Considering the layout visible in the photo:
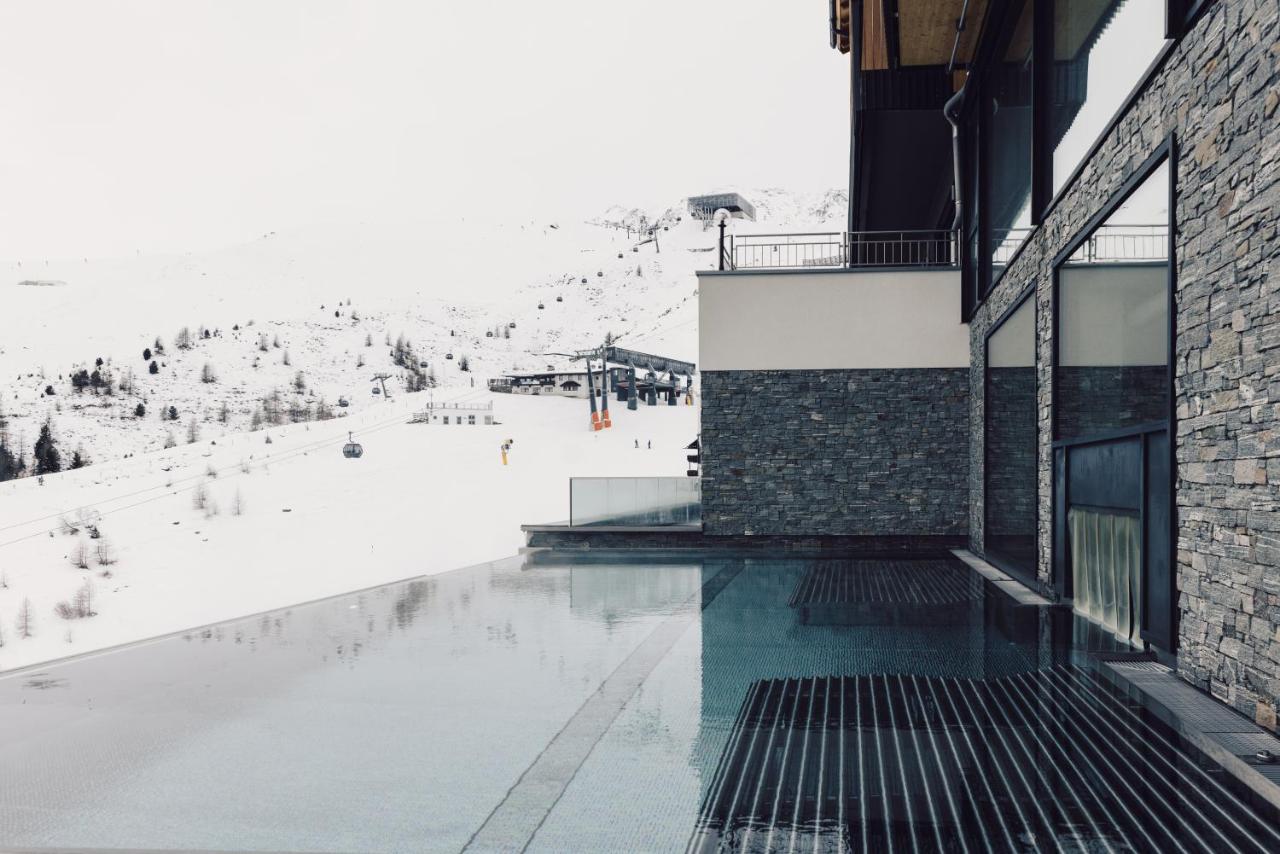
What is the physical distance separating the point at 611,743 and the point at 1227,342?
3520 mm

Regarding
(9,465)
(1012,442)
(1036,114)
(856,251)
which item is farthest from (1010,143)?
(9,465)

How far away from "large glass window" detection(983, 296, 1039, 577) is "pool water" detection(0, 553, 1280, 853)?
5.44 ft

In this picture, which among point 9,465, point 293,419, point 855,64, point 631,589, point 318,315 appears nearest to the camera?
point 631,589

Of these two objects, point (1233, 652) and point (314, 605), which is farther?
point (314, 605)

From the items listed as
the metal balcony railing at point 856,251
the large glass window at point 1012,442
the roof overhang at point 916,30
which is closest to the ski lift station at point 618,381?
the metal balcony railing at point 856,251

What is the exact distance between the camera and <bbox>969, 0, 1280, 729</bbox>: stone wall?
153 inches

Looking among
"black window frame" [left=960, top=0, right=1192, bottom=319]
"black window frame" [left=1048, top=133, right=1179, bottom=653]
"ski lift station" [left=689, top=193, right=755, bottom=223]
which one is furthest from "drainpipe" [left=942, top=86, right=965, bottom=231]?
"ski lift station" [left=689, top=193, right=755, bottom=223]

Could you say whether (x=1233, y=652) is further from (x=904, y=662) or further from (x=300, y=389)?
(x=300, y=389)

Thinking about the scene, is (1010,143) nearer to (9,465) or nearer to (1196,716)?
(1196,716)

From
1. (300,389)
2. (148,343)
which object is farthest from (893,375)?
(148,343)

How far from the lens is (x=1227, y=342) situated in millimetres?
4273

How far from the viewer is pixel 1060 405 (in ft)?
25.3

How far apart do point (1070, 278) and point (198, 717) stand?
698 cm

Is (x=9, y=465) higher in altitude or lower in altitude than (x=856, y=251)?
lower
